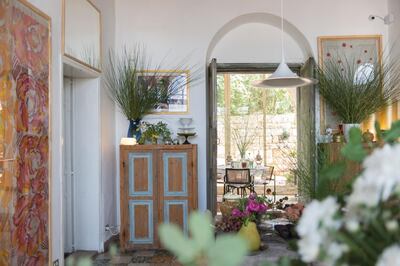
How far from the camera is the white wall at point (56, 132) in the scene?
3.58 metres

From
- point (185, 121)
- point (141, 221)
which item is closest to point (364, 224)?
point (141, 221)

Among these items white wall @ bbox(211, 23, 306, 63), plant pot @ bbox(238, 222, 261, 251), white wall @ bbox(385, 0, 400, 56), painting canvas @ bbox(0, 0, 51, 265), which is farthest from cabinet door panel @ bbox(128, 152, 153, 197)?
white wall @ bbox(385, 0, 400, 56)

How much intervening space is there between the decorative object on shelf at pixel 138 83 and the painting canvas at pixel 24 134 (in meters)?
1.85

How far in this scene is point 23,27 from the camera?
3.01m

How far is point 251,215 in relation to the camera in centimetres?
270

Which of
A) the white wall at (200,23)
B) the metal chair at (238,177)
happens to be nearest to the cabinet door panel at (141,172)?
the white wall at (200,23)

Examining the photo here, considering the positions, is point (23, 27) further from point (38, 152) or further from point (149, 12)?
point (149, 12)

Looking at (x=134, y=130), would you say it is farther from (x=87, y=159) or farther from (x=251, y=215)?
(x=251, y=215)

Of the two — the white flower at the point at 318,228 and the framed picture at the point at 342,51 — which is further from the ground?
the framed picture at the point at 342,51

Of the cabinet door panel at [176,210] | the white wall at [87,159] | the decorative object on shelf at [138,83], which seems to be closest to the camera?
the white wall at [87,159]

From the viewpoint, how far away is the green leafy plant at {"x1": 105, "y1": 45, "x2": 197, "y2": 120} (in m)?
5.28

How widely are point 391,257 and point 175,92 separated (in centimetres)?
511

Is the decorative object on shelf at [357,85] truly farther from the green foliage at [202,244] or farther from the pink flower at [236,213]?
the green foliage at [202,244]

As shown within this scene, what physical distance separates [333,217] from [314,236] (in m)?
0.05
